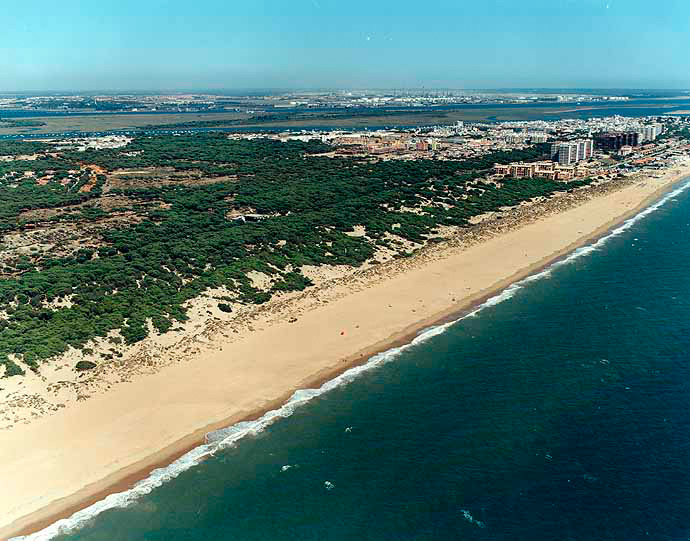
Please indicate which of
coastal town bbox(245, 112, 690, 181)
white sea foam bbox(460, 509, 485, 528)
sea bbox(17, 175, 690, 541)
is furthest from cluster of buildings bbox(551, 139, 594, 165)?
white sea foam bbox(460, 509, 485, 528)

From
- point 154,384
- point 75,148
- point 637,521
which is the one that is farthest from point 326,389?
point 75,148

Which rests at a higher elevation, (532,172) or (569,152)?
(569,152)

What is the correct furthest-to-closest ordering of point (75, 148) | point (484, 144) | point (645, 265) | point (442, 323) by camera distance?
point (484, 144)
point (75, 148)
point (645, 265)
point (442, 323)

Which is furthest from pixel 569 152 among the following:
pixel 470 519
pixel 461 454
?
pixel 470 519

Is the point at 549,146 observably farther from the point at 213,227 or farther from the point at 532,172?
the point at 213,227

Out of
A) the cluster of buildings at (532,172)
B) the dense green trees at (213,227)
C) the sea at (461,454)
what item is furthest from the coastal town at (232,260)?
the sea at (461,454)

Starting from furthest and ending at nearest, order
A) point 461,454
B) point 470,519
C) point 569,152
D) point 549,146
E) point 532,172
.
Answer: point 549,146, point 569,152, point 532,172, point 461,454, point 470,519

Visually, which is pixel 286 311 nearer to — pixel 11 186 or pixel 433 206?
pixel 433 206

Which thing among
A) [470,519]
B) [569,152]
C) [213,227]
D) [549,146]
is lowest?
[470,519]
